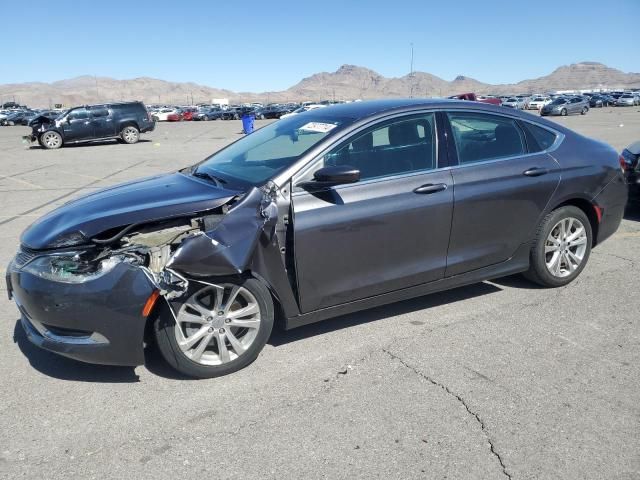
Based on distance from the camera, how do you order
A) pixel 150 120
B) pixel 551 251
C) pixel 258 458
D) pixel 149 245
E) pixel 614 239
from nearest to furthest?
pixel 258 458, pixel 149 245, pixel 551 251, pixel 614 239, pixel 150 120

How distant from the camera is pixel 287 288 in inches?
143

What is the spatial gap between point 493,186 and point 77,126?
21.4 metres

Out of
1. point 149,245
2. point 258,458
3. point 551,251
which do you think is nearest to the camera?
point 258,458

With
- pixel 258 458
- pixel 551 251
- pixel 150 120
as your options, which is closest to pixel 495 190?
pixel 551 251

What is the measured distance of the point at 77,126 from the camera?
72.8 ft

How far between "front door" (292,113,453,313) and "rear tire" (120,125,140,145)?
21609mm

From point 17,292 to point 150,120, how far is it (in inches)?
895

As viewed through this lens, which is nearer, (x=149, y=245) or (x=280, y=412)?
(x=280, y=412)

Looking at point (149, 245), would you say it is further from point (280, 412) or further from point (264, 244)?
point (280, 412)

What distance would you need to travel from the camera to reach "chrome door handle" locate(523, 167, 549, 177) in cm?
454

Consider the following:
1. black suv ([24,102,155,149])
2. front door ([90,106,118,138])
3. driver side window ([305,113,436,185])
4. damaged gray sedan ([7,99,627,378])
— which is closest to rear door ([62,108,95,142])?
black suv ([24,102,155,149])

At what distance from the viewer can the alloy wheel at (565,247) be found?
4.82 metres

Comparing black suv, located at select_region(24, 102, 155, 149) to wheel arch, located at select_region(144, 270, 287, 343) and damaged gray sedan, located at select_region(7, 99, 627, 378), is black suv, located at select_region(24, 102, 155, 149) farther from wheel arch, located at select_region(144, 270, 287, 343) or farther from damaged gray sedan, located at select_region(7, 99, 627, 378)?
wheel arch, located at select_region(144, 270, 287, 343)

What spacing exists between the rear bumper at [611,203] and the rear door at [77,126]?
2144 centimetres
